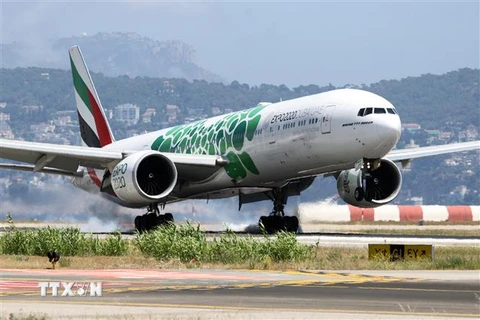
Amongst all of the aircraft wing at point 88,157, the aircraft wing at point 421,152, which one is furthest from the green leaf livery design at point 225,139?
the aircraft wing at point 421,152

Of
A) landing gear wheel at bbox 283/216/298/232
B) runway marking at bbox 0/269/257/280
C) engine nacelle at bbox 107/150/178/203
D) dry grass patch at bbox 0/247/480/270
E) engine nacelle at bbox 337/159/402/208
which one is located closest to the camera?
runway marking at bbox 0/269/257/280

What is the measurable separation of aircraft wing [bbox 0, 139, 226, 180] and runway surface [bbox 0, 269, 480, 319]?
19.8m

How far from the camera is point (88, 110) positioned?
194 ft

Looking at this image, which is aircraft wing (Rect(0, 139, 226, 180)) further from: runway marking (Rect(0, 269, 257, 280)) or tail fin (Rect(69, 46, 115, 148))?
runway marking (Rect(0, 269, 257, 280))

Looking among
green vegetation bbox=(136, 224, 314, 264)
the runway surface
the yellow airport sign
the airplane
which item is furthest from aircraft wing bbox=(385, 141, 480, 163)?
the runway surface

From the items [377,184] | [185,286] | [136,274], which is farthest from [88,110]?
[185,286]

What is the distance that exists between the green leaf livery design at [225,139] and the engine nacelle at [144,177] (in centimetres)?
263

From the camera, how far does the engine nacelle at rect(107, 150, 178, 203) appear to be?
45219 millimetres

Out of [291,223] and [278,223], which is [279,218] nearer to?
[278,223]

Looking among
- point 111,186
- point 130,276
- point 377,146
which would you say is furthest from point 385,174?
point 130,276

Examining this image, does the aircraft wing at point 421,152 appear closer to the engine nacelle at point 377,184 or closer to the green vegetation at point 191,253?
the engine nacelle at point 377,184

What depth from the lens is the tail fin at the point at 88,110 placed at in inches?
2280

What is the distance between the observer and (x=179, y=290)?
23.0 meters

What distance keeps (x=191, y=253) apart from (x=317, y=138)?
12254mm
